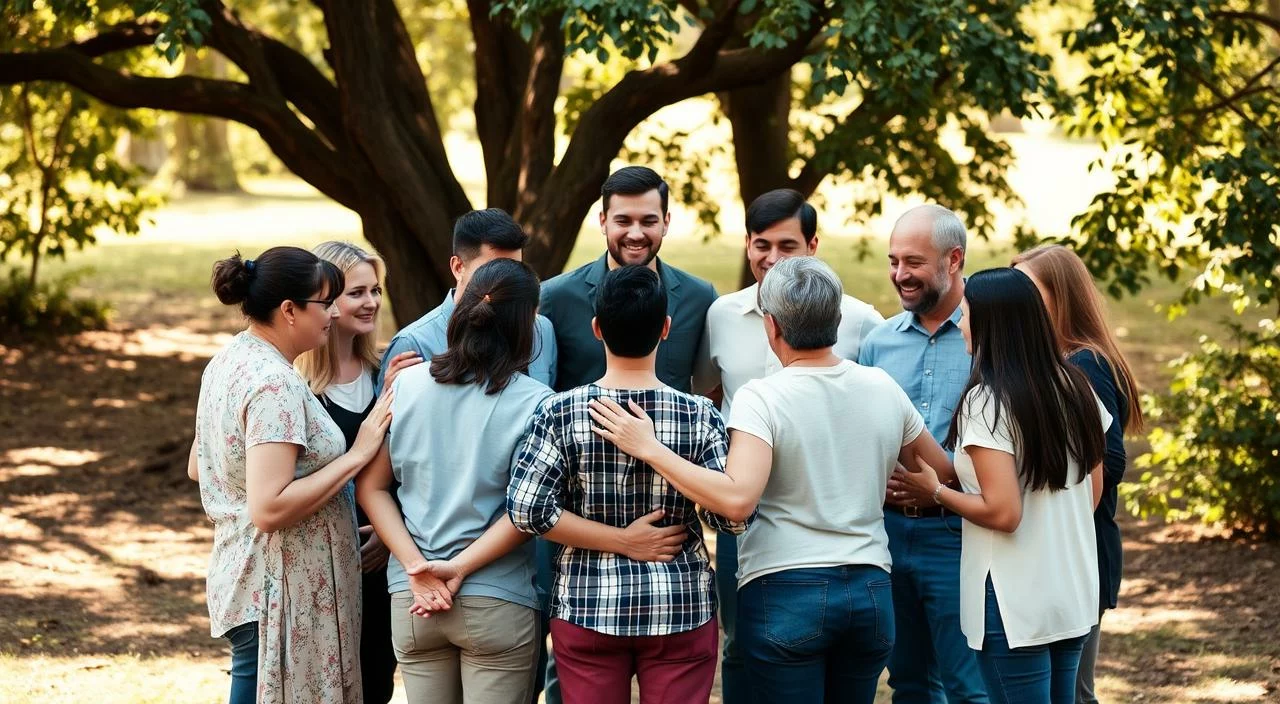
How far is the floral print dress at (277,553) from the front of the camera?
3.68 metres

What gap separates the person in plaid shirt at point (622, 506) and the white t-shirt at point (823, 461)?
159 millimetres

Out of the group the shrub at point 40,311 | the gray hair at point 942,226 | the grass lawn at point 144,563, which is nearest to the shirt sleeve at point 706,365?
the gray hair at point 942,226

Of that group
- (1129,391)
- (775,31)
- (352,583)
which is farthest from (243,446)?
(775,31)

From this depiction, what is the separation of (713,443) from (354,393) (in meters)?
1.40

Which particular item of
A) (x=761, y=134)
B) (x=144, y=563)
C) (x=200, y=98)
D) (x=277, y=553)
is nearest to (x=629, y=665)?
(x=277, y=553)

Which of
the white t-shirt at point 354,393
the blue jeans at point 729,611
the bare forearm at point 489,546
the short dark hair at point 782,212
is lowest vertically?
the blue jeans at point 729,611

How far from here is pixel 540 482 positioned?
3.42 metres

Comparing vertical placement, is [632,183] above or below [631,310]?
above

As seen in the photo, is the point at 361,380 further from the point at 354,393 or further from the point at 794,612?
the point at 794,612

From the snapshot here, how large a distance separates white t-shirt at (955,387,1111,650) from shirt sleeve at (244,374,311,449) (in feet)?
6.11

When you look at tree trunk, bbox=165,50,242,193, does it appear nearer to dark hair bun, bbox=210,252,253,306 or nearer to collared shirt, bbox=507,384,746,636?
dark hair bun, bbox=210,252,253,306

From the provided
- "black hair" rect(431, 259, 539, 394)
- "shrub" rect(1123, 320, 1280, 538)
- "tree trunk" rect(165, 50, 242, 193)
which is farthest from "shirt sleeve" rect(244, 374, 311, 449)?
"tree trunk" rect(165, 50, 242, 193)

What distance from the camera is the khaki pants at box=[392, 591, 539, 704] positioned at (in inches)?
143

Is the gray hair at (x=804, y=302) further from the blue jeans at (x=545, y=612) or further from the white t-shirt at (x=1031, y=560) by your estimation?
the blue jeans at (x=545, y=612)
